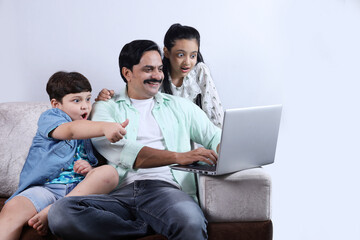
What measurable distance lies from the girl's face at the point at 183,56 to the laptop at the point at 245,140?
68 cm

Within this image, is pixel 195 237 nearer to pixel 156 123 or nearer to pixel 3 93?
pixel 156 123

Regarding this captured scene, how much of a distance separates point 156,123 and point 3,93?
1.09 metres

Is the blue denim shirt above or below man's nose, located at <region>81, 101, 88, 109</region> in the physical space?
below

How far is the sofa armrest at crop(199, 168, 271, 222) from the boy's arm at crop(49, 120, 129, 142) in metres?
0.42

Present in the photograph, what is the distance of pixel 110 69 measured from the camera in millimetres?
2822

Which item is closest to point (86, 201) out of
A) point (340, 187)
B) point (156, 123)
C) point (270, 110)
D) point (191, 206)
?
point (191, 206)

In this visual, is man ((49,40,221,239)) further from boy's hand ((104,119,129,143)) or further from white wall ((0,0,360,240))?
white wall ((0,0,360,240))

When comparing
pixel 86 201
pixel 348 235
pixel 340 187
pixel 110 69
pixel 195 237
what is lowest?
pixel 348 235

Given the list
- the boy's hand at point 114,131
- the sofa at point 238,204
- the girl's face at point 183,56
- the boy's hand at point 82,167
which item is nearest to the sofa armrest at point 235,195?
the sofa at point 238,204

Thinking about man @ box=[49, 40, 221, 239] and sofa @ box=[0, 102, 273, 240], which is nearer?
man @ box=[49, 40, 221, 239]

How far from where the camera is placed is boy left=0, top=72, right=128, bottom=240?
77.7 inches

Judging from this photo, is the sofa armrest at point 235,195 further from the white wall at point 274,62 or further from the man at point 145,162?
the white wall at point 274,62

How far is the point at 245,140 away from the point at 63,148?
2.80 ft

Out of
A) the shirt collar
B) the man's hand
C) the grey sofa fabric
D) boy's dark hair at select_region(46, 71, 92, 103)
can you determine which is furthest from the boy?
the grey sofa fabric
